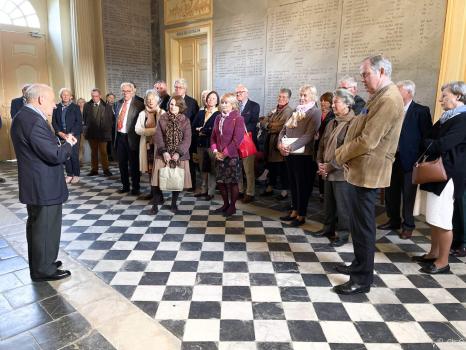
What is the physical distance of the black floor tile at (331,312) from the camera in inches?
91.1

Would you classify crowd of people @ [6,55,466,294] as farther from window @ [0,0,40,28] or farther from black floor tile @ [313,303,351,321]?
window @ [0,0,40,28]

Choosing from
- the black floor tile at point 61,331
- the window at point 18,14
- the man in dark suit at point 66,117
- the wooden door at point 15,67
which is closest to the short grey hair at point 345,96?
the black floor tile at point 61,331

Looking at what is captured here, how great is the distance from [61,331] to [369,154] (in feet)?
7.56

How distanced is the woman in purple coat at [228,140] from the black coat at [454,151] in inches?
80.8

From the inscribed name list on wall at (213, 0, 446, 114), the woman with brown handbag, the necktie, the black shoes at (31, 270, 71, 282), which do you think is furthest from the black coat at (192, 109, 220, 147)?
the woman with brown handbag

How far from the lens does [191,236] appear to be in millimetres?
3719

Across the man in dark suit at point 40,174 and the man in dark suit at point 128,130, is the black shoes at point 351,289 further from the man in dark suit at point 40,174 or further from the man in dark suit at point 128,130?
the man in dark suit at point 128,130

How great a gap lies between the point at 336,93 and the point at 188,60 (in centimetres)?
558

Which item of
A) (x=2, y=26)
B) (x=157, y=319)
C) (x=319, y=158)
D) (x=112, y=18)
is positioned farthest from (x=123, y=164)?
(x=2, y=26)

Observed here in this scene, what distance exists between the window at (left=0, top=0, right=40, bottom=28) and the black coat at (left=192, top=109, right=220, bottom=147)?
18.0 feet

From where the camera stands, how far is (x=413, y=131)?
3.46 m

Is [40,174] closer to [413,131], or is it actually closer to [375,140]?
[375,140]

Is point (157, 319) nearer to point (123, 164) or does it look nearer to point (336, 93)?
point (336, 93)

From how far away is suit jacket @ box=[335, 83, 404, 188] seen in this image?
2270 mm
